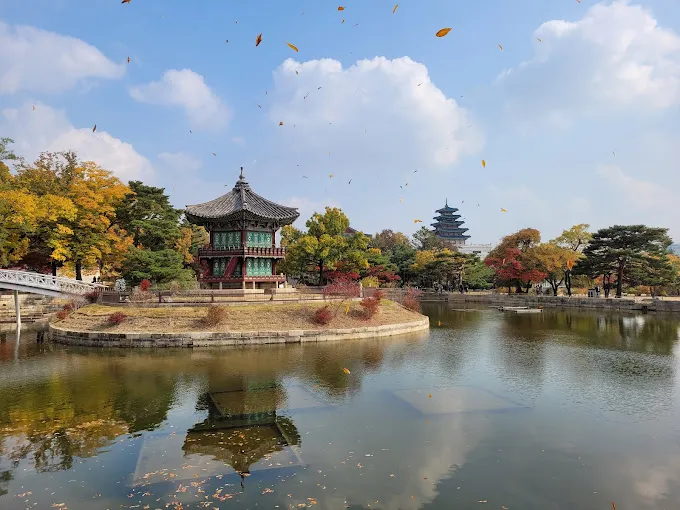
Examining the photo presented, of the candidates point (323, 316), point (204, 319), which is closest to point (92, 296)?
point (204, 319)

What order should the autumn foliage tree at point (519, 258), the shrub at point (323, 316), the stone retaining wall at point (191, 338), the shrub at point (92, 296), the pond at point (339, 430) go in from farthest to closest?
the autumn foliage tree at point (519, 258) → the shrub at point (92, 296) → the shrub at point (323, 316) → the stone retaining wall at point (191, 338) → the pond at point (339, 430)

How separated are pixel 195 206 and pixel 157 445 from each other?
34.2 metres

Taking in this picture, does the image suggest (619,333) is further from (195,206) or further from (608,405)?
(195,206)

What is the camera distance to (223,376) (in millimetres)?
22062

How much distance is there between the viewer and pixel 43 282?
122ft

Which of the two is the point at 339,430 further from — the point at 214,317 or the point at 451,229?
the point at 451,229

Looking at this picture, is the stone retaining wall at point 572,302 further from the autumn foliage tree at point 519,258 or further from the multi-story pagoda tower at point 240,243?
the multi-story pagoda tower at point 240,243

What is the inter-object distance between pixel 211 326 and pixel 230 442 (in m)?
18.7

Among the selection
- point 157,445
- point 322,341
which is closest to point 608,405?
point 157,445

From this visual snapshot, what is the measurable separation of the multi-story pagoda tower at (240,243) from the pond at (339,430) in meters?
15.5

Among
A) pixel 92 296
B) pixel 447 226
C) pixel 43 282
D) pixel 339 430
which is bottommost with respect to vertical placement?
pixel 339 430

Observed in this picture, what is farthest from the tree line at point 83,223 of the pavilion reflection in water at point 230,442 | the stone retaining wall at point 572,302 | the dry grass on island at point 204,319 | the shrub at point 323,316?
the stone retaining wall at point 572,302

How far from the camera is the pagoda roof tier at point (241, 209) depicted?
42.7 m

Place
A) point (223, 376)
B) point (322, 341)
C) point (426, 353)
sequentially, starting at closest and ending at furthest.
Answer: point (223, 376) < point (426, 353) < point (322, 341)
